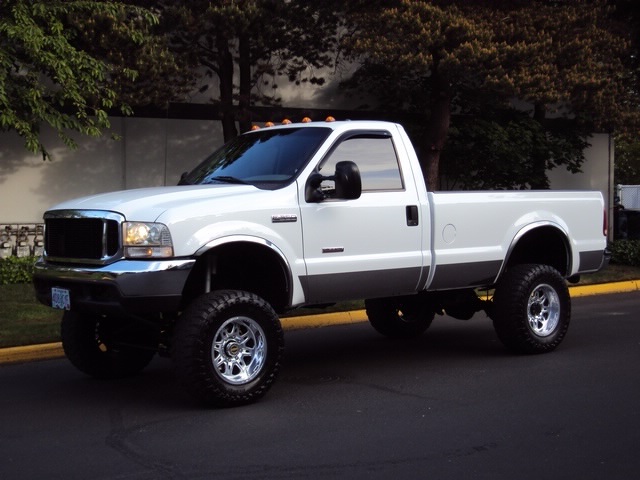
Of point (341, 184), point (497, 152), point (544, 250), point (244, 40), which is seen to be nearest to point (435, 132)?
point (497, 152)

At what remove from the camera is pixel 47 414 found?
23.4 ft

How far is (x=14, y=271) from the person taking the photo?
47.5 feet

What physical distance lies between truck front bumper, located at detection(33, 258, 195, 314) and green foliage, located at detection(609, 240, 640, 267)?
13.1 metres

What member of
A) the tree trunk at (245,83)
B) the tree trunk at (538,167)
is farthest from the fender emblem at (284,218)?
the tree trunk at (538,167)

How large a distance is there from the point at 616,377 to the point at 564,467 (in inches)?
110

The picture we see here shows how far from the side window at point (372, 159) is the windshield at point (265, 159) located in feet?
0.67

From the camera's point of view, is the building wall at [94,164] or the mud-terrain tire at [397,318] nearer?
the mud-terrain tire at [397,318]

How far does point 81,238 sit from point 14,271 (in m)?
7.84

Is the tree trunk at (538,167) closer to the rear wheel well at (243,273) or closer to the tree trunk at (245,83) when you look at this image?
the tree trunk at (245,83)

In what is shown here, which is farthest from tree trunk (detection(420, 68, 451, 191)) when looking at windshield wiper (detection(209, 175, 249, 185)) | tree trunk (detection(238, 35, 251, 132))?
windshield wiper (detection(209, 175, 249, 185))

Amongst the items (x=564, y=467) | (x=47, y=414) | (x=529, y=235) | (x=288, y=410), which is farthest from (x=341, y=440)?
(x=529, y=235)

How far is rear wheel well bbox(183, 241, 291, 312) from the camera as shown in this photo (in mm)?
7320

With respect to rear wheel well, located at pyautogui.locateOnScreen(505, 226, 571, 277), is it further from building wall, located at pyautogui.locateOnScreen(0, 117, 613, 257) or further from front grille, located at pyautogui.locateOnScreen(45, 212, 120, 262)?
building wall, located at pyautogui.locateOnScreen(0, 117, 613, 257)

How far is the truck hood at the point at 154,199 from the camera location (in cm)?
691
